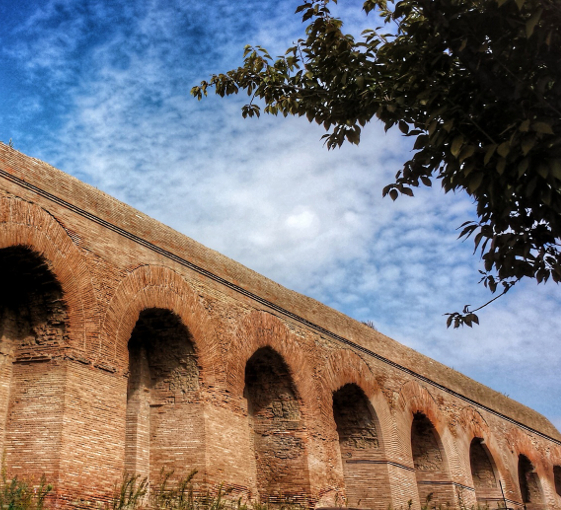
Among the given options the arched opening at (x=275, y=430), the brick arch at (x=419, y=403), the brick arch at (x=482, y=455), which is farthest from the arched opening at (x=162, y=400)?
the brick arch at (x=482, y=455)

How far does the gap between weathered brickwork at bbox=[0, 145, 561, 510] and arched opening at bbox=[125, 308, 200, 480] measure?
17 millimetres

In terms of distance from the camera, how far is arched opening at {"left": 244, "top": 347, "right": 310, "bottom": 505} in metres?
9.49

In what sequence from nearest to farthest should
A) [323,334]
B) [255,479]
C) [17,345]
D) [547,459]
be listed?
[17,345], [255,479], [323,334], [547,459]

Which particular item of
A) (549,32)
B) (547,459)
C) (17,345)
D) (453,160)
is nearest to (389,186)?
(453,160)

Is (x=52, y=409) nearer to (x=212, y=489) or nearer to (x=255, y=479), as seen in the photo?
(x=212, y=489)

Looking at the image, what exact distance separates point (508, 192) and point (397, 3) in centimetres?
157

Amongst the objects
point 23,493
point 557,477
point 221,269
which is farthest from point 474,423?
point 23,493

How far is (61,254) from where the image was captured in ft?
23.7

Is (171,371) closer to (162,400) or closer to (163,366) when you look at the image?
(163,366)

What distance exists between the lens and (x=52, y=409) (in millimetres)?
6648

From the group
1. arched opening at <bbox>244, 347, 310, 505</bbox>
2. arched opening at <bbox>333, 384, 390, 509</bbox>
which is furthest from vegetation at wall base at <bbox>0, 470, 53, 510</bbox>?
arched opening at <bbox>333, 384, 390, 509</bbox>

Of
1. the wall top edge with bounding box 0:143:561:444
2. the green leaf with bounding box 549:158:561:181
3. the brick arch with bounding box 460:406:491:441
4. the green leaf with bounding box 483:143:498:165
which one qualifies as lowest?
the green leaf with bounding box 549:158:561:181

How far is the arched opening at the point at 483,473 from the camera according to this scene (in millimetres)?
14519

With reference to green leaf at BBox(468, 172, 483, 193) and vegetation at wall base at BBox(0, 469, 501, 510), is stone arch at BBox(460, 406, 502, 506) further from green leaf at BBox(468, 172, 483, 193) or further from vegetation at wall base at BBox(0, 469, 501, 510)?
green leaf at BBox(468, 172, 483, 193)
